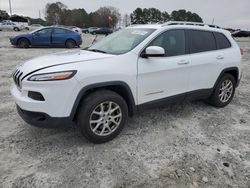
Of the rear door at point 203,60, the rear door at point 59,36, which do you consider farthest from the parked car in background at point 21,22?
the rear door at point 203,60

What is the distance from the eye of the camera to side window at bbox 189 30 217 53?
430cm

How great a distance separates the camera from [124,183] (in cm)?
269

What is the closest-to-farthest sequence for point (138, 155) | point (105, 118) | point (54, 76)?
1. point (54, 76)
2. point (138, 155)
3. point (105, 118)

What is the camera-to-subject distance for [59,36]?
14.5 metres

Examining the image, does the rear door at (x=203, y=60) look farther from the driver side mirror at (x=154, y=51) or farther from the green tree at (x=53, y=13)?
the green tree at (x=53, y=13)

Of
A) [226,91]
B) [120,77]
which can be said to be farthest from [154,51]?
[226,91]

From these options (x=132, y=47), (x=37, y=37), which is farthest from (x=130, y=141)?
(x=37, y=37)

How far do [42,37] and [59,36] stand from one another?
98 cm

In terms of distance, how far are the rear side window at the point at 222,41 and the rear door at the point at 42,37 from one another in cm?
1153

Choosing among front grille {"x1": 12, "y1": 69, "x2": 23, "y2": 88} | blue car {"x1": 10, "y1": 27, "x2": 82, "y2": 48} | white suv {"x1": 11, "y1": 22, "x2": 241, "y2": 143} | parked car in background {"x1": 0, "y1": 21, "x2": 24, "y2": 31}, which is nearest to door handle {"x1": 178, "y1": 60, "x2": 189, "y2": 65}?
white suv {"x1": 11, "y1": 22, "x2": 241, "y2": 143}

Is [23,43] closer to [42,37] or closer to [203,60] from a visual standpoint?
[42,37]

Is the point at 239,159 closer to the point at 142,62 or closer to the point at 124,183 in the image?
the point at 124,183

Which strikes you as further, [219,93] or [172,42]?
[219,93]

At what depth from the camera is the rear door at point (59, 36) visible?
1438cm
